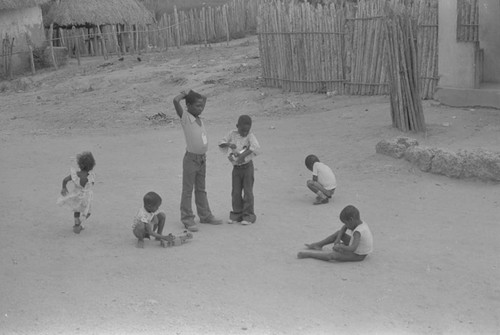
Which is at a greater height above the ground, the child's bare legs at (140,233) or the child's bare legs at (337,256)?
the child's bare legs at (140,233)

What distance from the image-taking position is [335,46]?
14789mm

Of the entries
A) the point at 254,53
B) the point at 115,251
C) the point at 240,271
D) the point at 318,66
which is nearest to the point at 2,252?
the point at 115,251

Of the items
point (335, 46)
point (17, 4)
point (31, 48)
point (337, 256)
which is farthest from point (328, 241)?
point (17, 4)

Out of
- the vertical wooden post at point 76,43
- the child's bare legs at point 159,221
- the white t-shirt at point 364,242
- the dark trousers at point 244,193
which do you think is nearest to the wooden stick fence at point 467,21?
the dark trousers at point 244,193

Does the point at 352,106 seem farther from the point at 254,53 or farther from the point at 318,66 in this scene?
the point at 254,53

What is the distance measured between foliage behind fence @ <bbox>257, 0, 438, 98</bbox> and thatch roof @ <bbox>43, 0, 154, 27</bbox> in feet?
36.0

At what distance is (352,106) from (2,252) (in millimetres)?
8338

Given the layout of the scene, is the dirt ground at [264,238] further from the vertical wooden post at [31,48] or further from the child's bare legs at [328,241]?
the vertical wooden post at [31,48]

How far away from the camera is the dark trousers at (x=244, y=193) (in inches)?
295

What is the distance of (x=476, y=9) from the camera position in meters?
12.2

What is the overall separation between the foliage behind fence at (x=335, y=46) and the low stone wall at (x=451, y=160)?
403 cm

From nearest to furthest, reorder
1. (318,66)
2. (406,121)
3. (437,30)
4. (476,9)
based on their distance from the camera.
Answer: (406,121)
(476,9)
(437,30)
(318,66)

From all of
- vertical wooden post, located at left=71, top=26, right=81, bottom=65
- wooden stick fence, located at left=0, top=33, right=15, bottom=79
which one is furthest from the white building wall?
vertical wooden post, located at left=71, top=26, right=81, bottom=65

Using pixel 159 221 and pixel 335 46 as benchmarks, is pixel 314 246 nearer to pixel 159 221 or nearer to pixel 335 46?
pixel 159 221
